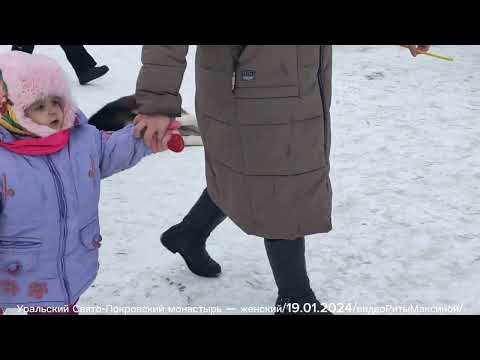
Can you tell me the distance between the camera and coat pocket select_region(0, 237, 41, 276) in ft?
5.76

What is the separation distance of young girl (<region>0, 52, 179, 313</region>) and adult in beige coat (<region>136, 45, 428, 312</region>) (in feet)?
0.67

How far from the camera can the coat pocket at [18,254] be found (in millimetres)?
1756

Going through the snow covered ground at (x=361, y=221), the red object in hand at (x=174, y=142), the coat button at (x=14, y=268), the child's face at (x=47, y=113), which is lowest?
the snow covered ground at (x=361, y=221)

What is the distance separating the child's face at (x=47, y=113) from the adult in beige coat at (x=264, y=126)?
25 centimetres

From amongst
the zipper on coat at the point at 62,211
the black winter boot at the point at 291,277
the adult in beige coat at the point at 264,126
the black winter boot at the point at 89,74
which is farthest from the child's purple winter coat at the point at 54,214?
the black winter boot at the point at 89,74

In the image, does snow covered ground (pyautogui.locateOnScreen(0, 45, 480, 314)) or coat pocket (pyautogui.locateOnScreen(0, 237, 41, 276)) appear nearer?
coat pocket (pyautogui.locateOnScreen(0, 237, 41, 276))

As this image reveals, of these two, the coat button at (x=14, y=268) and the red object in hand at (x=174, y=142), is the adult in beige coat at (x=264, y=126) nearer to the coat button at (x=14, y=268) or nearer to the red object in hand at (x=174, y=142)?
the red object in hand at (x=174, y=142)

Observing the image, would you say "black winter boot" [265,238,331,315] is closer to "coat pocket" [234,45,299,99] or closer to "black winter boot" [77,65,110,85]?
"coat pocket" [234,45,299,99]

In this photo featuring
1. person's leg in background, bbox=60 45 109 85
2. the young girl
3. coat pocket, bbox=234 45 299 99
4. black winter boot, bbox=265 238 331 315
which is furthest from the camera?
person's leg in background, bbox=60 45 109 85

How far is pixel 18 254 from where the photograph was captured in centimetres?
176

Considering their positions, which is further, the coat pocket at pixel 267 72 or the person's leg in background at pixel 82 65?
the person's leg in background at pixel 82 65

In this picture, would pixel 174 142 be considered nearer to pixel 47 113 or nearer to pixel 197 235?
pixel 47 113

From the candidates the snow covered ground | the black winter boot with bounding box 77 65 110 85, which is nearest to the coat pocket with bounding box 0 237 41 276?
the snow covered ground

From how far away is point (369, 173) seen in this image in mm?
3488
